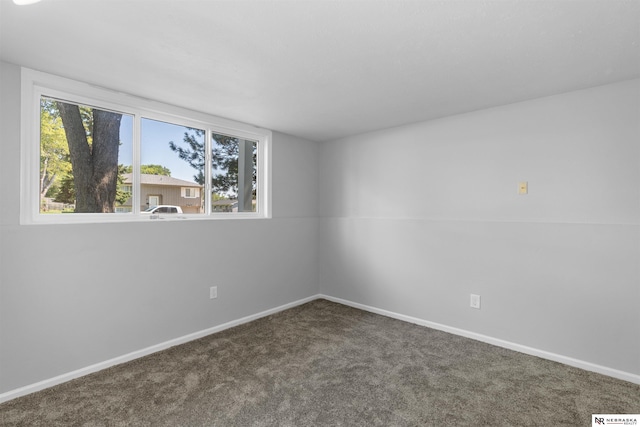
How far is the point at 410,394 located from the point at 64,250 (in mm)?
2708

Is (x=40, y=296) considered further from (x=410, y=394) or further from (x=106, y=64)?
(x=410, y=394)

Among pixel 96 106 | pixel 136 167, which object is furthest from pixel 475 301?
pixel 96 106

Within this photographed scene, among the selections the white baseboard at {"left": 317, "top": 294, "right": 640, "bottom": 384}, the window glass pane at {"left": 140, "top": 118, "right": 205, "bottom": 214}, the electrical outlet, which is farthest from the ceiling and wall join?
the white baseboard at {"left": 317, "top": 294, "right": 640, "bottom": 384}

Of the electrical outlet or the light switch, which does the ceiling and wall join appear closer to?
the light switch

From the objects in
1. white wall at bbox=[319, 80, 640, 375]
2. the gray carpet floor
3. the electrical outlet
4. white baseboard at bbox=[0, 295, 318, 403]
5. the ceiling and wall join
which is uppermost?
the ceiling and wall join

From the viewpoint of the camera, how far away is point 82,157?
99.0 inches

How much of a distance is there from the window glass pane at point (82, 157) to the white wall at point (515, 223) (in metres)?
2.61

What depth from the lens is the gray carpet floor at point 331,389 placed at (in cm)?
193

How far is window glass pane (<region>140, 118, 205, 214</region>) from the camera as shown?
286 cm

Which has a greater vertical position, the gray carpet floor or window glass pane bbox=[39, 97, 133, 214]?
window glass pane bbox=[39, 97, 133, 214]

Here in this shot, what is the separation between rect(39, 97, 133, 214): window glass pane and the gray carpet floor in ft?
4.40

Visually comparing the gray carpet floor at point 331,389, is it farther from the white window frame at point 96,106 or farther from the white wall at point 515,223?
the white window frame at point 96,106

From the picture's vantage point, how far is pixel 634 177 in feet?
7.66

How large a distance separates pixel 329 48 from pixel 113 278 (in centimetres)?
241
